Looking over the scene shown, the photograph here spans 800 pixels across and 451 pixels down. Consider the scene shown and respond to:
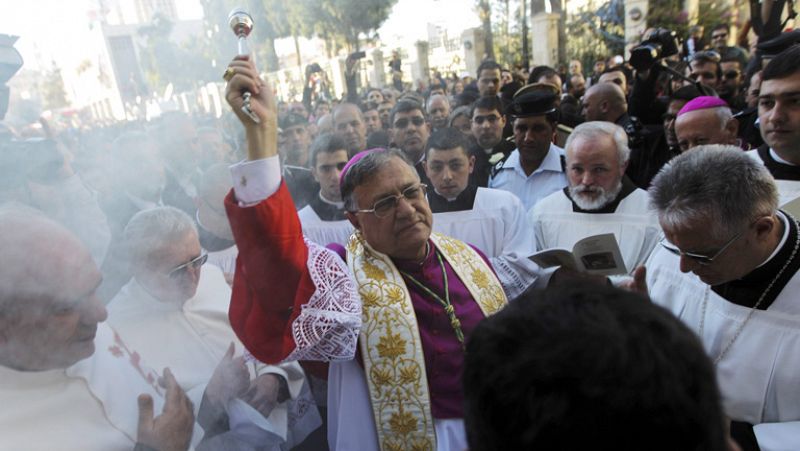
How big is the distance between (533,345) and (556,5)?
19.3 metres

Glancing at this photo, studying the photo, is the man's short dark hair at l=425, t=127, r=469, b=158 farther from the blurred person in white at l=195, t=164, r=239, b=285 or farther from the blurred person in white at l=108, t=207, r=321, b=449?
the blurred person in white at l=108, t=207, r=321, b=449

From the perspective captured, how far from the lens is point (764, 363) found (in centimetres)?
147

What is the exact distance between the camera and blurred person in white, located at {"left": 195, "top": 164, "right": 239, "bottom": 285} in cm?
254

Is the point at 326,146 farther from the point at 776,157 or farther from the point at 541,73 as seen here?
the point at 541,73

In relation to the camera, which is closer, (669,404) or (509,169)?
(669,404)

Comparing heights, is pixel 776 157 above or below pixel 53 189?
below

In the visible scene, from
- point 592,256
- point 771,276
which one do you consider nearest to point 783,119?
point 771,276

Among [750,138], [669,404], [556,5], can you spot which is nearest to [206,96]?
[669,404]

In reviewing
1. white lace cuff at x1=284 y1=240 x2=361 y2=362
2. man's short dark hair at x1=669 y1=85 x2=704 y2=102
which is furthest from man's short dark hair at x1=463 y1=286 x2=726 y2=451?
man's short dark hair at x1=669 y1=85 x2=704 y2=102

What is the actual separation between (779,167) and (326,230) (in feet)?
8.42

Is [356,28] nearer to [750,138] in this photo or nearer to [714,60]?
[750,138]

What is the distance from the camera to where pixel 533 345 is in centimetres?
61

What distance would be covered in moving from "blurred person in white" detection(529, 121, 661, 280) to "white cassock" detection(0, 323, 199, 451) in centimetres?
219

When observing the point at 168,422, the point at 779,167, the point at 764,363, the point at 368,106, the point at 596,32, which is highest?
the point at 596,32
